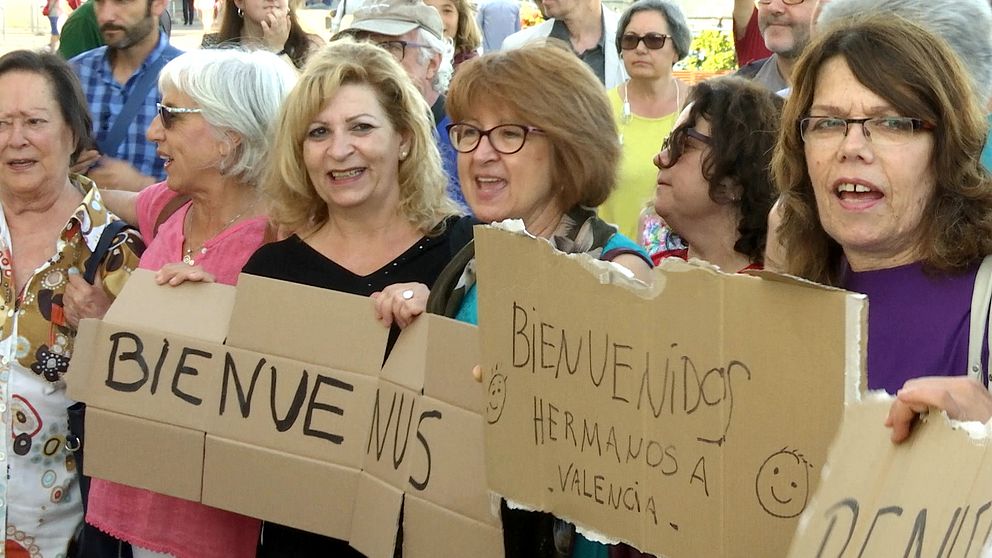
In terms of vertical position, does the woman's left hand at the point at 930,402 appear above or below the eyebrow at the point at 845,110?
below

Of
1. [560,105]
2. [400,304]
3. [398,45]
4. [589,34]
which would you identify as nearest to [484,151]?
[560,105]

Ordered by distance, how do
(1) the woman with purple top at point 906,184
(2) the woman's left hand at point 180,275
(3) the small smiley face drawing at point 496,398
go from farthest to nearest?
(2) the woman's left hand at point 180,275, (3) the small smiley face drawing at point 496,398, (1) the woman with purple top at point 906,184

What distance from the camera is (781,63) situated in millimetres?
4613

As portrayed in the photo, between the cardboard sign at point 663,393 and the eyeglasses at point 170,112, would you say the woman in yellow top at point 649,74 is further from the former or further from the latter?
the cardboard sign at point 663,393

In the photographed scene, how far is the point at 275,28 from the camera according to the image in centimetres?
569

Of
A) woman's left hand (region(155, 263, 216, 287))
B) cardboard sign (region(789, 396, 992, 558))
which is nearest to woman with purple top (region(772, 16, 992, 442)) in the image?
cardboard sign (region(789, 396, 992, 558))

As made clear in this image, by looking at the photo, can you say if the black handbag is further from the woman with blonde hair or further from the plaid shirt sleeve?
the plaid shirt sleeve

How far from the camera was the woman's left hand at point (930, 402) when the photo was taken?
5.35 feet

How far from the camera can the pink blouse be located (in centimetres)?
330

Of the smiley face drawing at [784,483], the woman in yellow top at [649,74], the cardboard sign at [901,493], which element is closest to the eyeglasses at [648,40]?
the woman in yellow top at [649,74]

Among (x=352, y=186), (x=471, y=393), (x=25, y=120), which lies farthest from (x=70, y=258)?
(x=471, y=393)

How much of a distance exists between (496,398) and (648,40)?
3.27 meters

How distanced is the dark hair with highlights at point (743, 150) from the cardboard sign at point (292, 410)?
3.21 ft

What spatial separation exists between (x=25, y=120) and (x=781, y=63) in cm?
255
